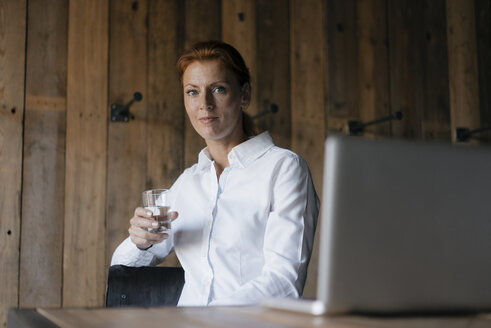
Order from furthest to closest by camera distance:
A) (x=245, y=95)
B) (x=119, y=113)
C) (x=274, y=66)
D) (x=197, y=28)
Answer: (x=274, y=66)
(x=197, y=28)
(x=119, y=113)
(x=245, y=95)

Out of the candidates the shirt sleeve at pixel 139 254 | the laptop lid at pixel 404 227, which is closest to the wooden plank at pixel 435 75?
the shirt sleeve at pixel 139 254

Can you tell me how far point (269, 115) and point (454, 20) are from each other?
4.23 feet

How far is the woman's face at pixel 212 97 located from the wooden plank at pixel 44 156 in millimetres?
929

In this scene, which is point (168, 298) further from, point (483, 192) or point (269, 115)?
point (269, 115)

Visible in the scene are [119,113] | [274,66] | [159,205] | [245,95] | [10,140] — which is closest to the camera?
[159,205]

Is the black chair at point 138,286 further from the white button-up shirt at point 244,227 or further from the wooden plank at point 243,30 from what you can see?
the wooden plank at point 243,30

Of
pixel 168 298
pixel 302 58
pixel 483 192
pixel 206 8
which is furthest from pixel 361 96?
pixel 483 192

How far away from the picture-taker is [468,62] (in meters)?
3.17

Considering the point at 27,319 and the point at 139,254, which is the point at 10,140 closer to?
the point at 139,254

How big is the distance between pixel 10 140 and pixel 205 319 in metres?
1.95

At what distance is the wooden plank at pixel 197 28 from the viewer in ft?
8.50

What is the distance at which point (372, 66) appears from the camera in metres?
2.97

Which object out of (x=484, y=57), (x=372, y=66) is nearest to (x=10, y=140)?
(x=372, y=66)

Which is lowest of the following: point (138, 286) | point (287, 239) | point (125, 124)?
point (138, 286)
